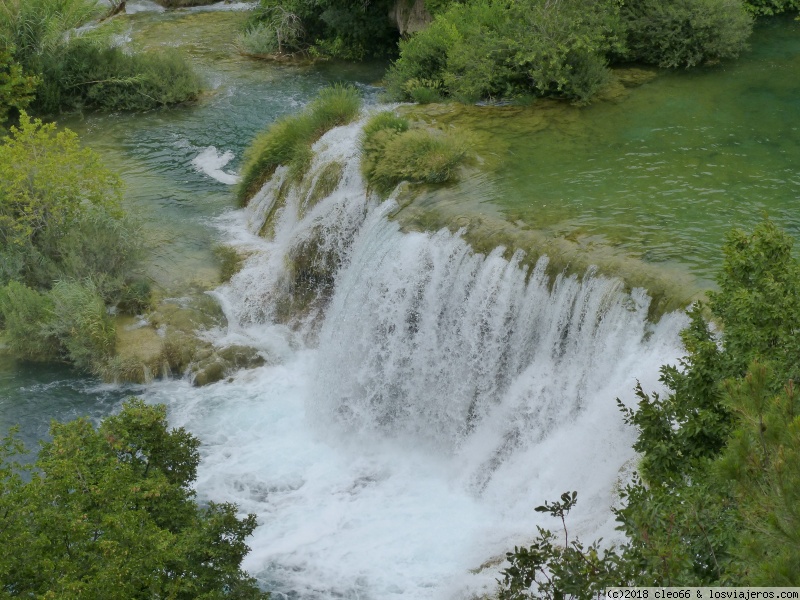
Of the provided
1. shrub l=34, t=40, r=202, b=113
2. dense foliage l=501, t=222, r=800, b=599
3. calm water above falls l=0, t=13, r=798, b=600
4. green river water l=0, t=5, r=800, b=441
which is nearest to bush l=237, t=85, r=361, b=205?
calm water above falls l=0, t=13, r=798, b=600

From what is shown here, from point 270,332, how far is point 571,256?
227 inches

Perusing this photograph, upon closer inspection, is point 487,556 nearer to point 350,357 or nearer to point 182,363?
point 350,357

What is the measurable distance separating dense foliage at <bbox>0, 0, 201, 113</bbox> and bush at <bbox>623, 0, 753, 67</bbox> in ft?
35.6

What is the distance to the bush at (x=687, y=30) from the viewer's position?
19641mm

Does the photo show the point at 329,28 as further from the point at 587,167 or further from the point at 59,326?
the point at 59,326

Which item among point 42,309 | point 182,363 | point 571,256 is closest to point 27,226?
point 42,309

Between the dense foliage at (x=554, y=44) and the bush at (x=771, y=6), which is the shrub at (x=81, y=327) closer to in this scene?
the dense foliage at (x=554, y=44)

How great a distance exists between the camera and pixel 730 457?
21.0 feet

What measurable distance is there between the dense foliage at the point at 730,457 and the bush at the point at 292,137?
11.0 metres

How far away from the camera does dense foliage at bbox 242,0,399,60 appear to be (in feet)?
83.3

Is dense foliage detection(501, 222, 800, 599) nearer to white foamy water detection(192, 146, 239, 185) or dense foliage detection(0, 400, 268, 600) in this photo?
dense foliage detection(0, 400, 268, 600)

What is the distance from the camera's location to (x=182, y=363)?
51.5 feet

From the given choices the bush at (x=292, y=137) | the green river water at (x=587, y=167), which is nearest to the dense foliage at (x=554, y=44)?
the green river water at (x=587, y=167)

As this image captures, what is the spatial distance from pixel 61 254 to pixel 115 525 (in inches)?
385
